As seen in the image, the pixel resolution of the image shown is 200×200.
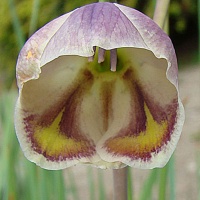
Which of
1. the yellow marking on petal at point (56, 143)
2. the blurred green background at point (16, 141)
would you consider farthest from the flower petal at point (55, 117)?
the blurred green background at point (16, 141)

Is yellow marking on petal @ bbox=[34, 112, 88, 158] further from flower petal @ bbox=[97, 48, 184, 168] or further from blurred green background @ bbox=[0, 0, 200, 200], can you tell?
blurred green background @ bbox=[0, 0, 200, 200]

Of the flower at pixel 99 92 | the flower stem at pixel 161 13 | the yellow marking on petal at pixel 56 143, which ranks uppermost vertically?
the flower stem at pixel 161 13

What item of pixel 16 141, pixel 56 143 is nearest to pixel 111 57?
pixel 56 143

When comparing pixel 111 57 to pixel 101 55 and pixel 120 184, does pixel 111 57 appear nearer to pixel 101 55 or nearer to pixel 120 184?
pixel 101 55

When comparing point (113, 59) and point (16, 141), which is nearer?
point (113, 59)

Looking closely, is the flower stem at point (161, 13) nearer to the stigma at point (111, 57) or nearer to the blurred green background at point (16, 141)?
the stigma at point (111, 57)

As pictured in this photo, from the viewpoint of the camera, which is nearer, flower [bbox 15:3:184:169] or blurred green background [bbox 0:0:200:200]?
flower [bbox 15:3:184:169]

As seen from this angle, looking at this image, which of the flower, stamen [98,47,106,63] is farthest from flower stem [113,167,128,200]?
stamen [98,47,106,63]
